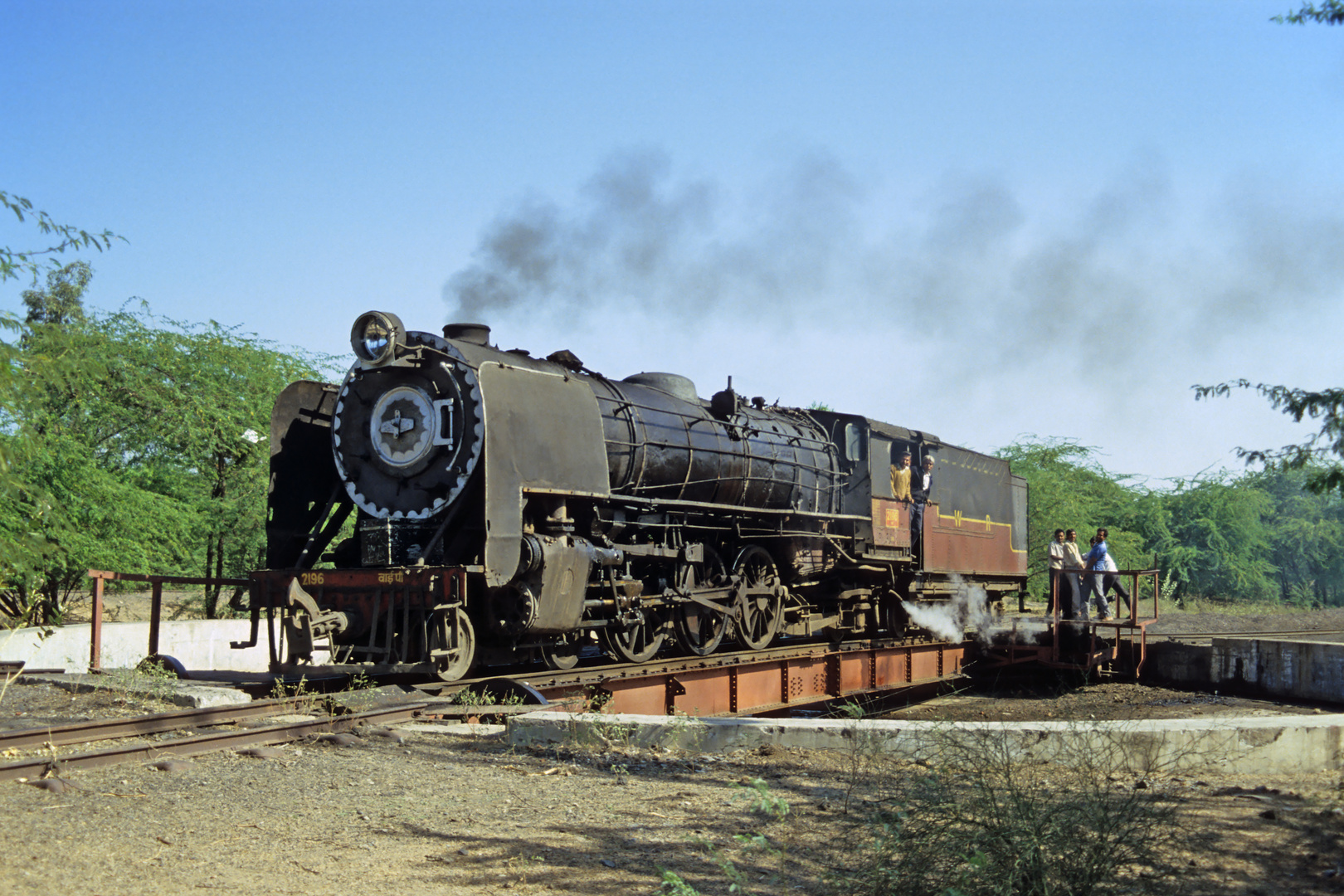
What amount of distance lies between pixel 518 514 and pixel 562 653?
208cm

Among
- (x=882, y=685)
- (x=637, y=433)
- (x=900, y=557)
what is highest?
(x=637, y=433)

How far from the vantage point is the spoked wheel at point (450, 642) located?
8.73 meters

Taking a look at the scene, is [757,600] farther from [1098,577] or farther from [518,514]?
[1098,577]

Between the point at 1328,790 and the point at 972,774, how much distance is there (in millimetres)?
1965

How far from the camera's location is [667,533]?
11.4m

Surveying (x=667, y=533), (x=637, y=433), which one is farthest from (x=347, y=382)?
(x=667, y=533)

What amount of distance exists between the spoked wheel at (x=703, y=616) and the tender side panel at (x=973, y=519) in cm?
481


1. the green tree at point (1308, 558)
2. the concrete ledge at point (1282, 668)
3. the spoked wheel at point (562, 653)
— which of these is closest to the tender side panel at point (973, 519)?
the concrete ledge at point (1282, 668)

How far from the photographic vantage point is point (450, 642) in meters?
8.75

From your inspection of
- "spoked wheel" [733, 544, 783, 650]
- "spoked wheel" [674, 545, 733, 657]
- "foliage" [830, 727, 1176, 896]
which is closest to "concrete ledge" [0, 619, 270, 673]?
"spoked wheel" [674, 545, 733, 657]

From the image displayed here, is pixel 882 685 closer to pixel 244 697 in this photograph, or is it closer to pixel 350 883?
pixel 244 697

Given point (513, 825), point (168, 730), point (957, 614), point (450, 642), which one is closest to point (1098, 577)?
point (957, 614)

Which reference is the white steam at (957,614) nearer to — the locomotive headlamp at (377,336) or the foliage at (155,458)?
the locomotive headlamp at (377,336)

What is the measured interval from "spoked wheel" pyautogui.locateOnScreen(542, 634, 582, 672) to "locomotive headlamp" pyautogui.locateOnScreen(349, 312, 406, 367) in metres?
3.08
